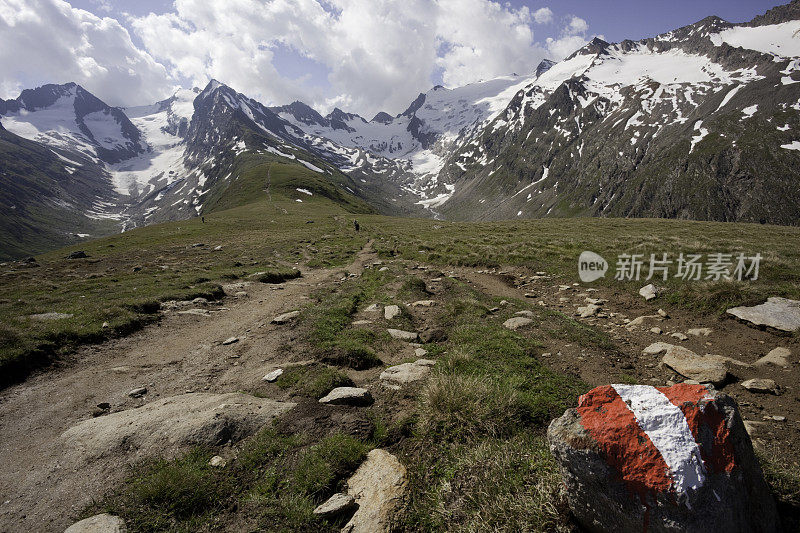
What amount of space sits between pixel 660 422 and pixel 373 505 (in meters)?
4.27

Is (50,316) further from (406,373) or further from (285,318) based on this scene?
(406,373)

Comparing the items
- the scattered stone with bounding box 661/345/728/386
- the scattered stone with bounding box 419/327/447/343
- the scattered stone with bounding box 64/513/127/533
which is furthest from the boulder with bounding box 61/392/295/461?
the scattered stone with bounding box 661/345/728/386

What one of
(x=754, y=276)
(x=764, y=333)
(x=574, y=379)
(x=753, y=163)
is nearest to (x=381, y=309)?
(x=574, y=379)

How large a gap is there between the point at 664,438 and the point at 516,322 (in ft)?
27.4

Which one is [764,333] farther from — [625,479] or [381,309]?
[381,309]

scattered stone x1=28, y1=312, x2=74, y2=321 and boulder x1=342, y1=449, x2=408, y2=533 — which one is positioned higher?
boulder x1=342, y1=449, x2=408, y2=533

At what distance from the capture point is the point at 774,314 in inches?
421

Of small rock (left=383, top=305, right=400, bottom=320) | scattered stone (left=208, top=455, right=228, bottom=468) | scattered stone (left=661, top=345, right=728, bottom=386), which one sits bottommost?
scattered stone (left=208, top=455, right=228, bottom=468)

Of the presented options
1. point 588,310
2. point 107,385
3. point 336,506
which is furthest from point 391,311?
point 107,385

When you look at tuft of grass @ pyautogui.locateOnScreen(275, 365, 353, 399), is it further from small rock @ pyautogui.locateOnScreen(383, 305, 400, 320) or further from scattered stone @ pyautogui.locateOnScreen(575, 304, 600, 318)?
scattered stone @ pyautogui.locateOnScreen(575, 304, 600, 318)

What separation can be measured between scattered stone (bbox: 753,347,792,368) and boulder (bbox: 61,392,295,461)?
12529 mm

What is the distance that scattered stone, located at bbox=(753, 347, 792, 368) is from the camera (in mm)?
8727

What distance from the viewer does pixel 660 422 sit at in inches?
150

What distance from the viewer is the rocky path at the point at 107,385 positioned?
5.59 metres
